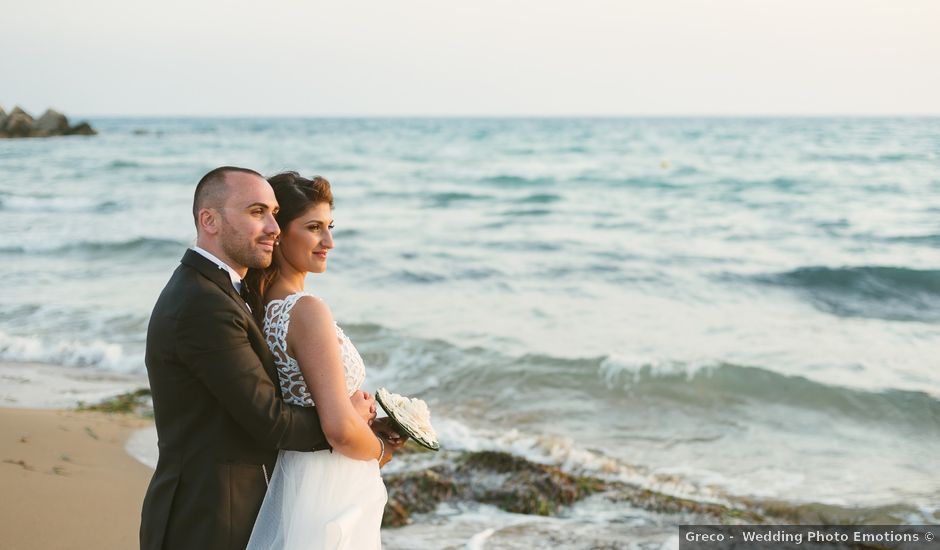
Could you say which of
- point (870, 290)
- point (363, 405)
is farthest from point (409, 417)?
point (870, 290)

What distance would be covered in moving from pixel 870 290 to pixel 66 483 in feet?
41.4

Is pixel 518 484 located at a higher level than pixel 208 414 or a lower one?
lower

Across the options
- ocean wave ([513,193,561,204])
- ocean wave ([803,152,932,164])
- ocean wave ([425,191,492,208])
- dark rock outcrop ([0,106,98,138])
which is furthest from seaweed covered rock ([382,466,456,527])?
dark rock outcrop ([0,106,98,138])

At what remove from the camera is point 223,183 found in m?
2.76

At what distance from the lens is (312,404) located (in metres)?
2.87

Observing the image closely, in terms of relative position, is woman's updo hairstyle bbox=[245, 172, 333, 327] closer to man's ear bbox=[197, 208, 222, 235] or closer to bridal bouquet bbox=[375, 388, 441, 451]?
man's ear bbox=[197, 208, 222, 235]

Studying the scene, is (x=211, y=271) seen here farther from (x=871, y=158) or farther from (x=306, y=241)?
(x=871, y=158)

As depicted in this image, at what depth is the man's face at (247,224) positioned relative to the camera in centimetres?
275

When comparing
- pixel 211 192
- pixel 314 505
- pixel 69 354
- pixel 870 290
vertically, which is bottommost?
pixel 69 354

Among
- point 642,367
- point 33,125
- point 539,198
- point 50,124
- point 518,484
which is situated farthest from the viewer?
point 50,124

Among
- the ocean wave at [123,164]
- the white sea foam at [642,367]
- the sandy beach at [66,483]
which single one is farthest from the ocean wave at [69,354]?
the ocean wave at [123,164]

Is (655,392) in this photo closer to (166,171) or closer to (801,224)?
(801,224)

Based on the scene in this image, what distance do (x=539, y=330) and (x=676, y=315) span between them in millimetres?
2246

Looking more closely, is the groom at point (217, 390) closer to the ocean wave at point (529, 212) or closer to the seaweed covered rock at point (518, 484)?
the seaweed covered rock at point (518, 484)
